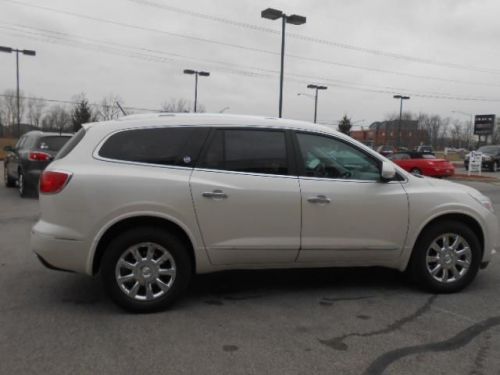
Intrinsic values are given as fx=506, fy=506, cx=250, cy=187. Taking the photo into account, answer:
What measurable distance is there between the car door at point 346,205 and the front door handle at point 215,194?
2.47 feet

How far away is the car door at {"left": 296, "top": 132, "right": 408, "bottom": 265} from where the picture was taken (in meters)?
4.73

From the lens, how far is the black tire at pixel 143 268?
435cm

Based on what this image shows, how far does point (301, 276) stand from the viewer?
5680 mm

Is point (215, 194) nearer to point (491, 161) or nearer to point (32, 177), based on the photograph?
point (32, 177)

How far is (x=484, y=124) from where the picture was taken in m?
39.4

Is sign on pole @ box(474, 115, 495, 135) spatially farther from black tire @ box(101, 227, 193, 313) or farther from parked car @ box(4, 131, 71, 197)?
black tire @ box(101, 227, 193, 313)

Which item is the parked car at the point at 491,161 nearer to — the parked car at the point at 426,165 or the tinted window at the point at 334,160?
the parked car at the point at 426,165

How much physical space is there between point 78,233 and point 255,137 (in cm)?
181

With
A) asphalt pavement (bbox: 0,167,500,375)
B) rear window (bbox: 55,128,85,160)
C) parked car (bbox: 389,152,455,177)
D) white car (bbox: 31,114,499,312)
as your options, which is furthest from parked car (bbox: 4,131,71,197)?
parked car (bbox: 389,152,455,177)

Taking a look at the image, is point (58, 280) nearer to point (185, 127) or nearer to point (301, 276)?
point (185, 127)

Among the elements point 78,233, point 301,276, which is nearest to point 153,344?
point 78,233

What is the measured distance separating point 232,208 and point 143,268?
3.08ft

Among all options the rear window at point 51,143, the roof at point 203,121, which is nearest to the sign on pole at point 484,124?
the rear window at point 51,143

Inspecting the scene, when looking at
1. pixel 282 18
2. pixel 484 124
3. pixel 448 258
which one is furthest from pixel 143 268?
pixel 484 124
